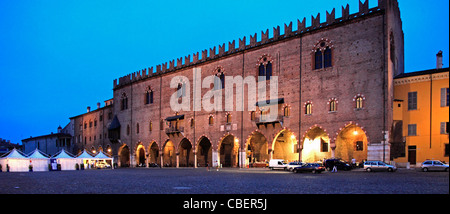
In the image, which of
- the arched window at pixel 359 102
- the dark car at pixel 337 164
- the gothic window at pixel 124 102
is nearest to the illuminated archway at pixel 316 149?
the dark car at pixel 337 164

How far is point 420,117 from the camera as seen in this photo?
2870 centimetres

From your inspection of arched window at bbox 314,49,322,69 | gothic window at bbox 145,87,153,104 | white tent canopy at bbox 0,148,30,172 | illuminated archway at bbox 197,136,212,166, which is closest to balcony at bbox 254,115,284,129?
arched window at bbox 314,49,322,69

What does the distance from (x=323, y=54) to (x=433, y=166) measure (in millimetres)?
12279

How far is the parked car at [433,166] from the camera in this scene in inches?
1003

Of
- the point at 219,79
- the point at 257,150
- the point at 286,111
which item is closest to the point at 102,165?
the point at 219,79

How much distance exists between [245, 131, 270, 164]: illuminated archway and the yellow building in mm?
14532

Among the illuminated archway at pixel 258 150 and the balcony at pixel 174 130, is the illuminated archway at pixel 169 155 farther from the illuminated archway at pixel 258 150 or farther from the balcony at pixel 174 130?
the illuminated archway at pixel 258 150

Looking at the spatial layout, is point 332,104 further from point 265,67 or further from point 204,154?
point 204,154

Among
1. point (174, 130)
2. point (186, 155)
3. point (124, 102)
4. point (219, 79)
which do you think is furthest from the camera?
point (124, 102)

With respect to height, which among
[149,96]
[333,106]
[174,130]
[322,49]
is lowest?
[174,130]

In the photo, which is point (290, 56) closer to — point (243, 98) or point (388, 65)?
point (243, 98)

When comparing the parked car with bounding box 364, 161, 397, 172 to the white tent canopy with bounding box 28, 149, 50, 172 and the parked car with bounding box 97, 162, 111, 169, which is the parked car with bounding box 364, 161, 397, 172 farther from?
the white tent canopy with bounding box 28, 149, 50, 172

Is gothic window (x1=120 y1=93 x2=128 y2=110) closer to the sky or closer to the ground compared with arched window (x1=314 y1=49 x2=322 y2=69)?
closer to the ground

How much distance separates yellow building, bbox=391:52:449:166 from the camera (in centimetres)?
2770
